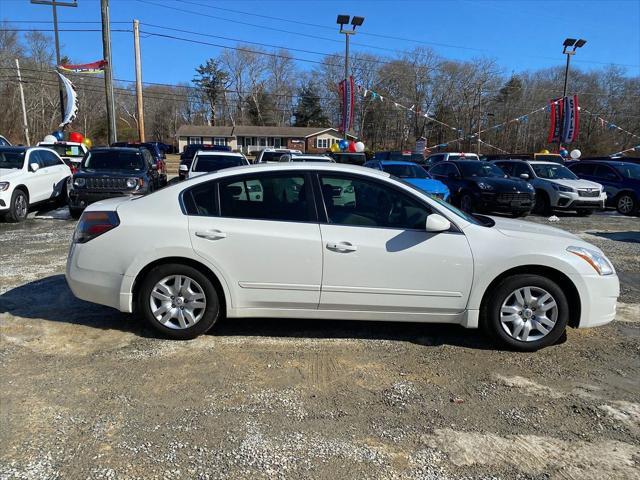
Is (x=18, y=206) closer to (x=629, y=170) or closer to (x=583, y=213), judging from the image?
(x=583, y=213)

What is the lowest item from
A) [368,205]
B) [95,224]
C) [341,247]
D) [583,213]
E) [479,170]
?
[583,213]

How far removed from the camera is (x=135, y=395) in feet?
11.3

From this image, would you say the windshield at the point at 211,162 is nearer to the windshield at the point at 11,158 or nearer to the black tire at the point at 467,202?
the windshield at the point at 11,158

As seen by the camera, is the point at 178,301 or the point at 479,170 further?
the point at 479,170

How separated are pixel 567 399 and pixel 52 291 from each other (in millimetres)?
5505

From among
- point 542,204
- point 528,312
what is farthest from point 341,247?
point 542,204

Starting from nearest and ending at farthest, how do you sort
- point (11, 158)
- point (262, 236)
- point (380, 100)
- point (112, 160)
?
point (262, 236), point (11, 158), point (112, 160), point (380, 100)

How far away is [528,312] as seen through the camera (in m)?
4.20

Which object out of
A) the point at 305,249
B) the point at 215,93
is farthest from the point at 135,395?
the point at 215,93

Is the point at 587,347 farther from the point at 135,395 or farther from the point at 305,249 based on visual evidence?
the point at 135,395

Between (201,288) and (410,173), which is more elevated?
(410,173)

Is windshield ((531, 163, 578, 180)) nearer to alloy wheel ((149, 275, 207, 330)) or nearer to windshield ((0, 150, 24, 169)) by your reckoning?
alloy wheel ((149, 275, 207, 330))

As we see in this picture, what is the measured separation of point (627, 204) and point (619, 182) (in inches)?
30.0

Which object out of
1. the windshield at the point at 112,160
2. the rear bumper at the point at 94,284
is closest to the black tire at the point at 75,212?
the windshield at the point at 112,160
